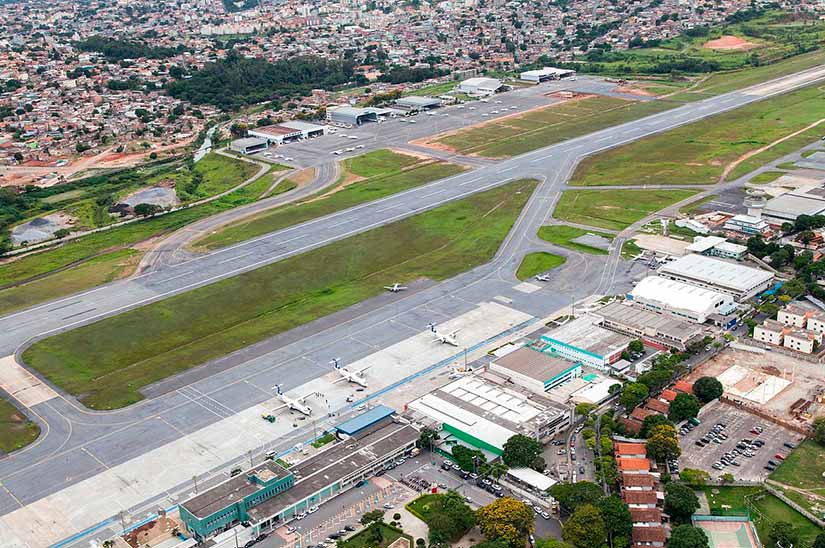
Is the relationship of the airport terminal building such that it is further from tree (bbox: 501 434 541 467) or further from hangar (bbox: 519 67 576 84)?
hangar (bbox: 519 67 576 84)

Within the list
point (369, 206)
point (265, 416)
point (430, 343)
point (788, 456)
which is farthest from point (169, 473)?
point (369, 206)

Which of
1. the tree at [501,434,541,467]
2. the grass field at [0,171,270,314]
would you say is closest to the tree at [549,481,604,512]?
the tree at [501,434,541,467]

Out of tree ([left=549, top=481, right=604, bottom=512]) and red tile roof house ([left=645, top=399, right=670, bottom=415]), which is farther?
red tile roof house ([left=645, top=399, right=670, bottom=415])

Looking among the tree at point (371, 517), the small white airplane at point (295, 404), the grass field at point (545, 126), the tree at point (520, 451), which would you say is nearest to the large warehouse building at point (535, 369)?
the tree at point (520, 451)

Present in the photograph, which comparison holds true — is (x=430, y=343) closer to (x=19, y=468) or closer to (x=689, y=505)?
(x=689, y=505)

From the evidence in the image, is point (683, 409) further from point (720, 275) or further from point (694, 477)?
point (720, 275)

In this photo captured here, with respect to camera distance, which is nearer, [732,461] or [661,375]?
[732,461]

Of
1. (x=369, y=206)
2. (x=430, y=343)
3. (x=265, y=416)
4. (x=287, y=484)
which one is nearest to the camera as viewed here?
(x=287, y=484)
